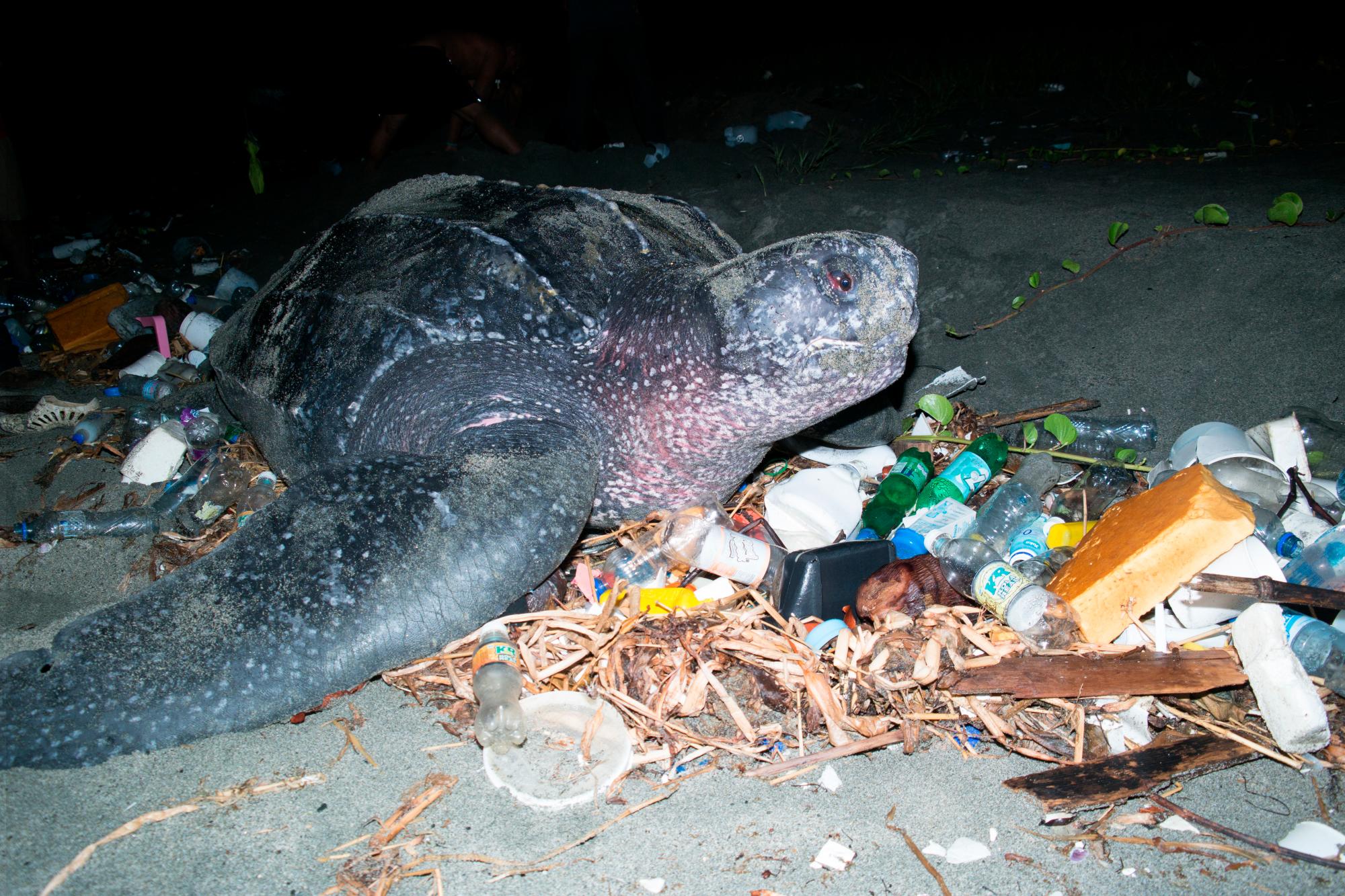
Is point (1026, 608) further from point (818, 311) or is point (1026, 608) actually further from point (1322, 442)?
point (1322, 442)

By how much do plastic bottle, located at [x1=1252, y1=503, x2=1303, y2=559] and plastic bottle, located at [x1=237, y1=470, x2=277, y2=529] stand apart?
2.80 metres

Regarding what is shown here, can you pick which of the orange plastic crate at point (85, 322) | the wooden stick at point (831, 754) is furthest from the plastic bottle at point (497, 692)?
the orange plastic crate at point (85, 322)

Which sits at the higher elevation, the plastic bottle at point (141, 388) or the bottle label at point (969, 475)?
the plastic bottle at point (141, 388)

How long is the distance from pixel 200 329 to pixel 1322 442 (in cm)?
423

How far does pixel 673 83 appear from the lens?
7918 mm

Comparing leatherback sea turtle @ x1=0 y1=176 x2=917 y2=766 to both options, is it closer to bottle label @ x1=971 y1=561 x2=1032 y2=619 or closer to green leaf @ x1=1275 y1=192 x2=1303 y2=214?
bottle label @ x1=971 y1=561 x2=1032 y2=619

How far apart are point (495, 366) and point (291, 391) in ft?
2.19

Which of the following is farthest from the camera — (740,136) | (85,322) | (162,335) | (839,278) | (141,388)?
(740,136)

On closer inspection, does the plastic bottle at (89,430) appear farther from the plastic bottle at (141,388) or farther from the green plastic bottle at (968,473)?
the green plastic bottle at (968,473)

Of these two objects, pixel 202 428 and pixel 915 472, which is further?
pixel 202 428

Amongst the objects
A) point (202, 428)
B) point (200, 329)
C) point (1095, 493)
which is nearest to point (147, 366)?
point (200, 329)

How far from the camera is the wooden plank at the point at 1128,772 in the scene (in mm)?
1300

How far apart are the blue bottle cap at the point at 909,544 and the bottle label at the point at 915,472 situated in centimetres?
24

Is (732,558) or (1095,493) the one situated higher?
(732,558)
